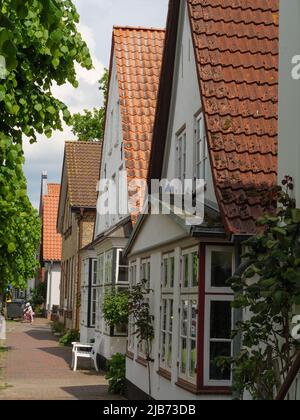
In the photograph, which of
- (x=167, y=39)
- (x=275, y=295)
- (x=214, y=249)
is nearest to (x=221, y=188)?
(x=214, y=249)

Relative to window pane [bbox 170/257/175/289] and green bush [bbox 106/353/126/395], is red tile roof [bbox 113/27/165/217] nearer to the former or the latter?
green bush [bbox 106/353/126/395]

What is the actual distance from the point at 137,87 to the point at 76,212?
40.8 ft

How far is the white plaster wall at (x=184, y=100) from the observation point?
13484 mm

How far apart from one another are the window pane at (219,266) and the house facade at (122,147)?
29.6ft

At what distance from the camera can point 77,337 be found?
3272 cm

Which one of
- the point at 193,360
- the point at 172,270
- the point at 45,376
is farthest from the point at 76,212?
the point at 193,360

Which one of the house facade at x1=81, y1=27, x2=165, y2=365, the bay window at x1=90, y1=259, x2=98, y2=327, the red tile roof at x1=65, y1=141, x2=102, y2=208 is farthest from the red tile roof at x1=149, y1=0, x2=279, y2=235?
the red tile roof at x1=65, y1=141, x2=102, y2=208

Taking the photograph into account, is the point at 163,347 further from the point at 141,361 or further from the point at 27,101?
the point at 27,101

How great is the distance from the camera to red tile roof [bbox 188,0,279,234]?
1093cm

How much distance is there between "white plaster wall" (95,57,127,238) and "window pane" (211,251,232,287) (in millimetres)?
11657

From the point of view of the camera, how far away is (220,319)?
1114cm
